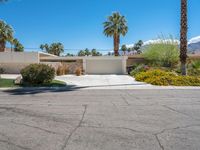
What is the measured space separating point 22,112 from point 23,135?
3.31 meters

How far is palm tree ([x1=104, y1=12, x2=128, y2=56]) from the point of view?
4966 cm

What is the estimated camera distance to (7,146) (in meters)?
5.60

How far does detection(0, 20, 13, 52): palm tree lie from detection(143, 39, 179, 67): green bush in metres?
24.0

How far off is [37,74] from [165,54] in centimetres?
2523

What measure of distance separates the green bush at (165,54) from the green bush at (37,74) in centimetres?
2355

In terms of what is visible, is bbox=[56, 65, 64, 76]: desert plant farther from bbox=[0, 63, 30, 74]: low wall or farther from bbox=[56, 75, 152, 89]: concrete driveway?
bbox=[56, 75, 152, 89]: concrete driveway

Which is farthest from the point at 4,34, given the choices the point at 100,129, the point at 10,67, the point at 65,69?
the point at 100,129

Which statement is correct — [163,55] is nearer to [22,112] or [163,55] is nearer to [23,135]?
[22,112]

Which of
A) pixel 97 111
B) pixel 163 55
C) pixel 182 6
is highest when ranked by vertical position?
pixel 182 6

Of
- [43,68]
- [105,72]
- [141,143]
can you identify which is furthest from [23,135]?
[105,72]

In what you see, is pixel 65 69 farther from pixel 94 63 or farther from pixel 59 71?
pixel 94 63

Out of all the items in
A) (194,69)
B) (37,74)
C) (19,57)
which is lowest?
(37,74)

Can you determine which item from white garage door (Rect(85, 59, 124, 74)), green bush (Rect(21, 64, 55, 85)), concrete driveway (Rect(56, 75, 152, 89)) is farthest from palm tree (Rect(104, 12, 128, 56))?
green bush (Rect(21, 64, 55, 85))

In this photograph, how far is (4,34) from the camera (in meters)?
47.4
